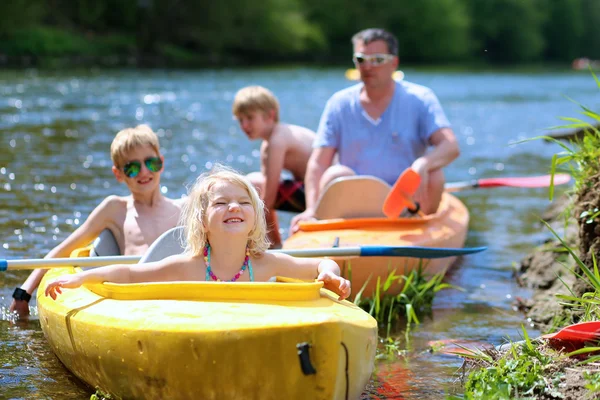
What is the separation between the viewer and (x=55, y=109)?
16453 millimetres

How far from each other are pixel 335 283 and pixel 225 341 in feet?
2.17

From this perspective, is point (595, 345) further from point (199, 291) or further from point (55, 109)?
point (55, 109)

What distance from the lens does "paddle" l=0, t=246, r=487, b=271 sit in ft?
13.9

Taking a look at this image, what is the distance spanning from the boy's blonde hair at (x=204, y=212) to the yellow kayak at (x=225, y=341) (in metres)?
0.32

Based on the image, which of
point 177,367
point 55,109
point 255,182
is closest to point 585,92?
point 55,109

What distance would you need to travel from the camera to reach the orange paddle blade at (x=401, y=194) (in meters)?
5.43

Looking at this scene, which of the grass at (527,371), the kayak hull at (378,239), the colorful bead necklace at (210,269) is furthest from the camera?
the kayak hull at (378,239)

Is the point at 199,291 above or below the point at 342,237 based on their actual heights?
above

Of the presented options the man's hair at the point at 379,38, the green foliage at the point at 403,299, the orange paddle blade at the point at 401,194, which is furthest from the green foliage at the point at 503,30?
the green foliage at the point at 403,299

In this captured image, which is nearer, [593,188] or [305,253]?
[593,188]

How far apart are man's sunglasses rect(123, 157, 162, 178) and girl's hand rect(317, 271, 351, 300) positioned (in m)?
1.48

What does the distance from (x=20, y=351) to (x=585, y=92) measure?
22.9 metres

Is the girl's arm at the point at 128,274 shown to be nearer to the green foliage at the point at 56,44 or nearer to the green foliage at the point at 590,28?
the green foliage at the point at 56,44

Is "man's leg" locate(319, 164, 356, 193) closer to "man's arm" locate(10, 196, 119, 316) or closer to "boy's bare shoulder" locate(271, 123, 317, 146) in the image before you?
"boy's bare shoulder" locate(271, 123, 317, 146)
